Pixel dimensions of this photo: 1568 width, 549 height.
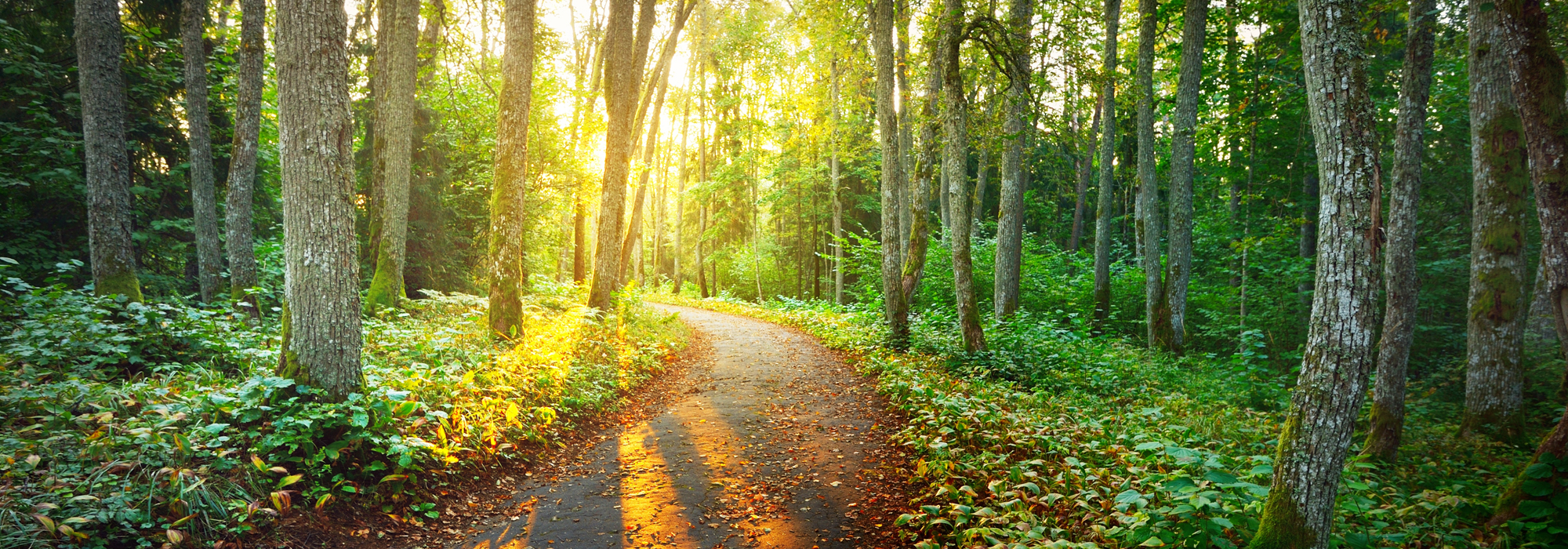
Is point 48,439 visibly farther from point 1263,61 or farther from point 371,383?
point 1263,61

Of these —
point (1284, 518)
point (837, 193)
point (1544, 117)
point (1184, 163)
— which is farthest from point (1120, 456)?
point (837, 193)

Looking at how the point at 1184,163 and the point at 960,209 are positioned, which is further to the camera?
the point at 1184,163

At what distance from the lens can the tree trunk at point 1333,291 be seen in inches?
124

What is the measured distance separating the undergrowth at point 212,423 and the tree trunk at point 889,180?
6.01m

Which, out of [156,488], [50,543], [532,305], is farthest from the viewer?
[532,305]

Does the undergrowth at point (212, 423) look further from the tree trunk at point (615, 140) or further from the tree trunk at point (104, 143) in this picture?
the tree trunk at point (615, 140)

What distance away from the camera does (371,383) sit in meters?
5.52

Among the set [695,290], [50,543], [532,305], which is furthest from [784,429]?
[695,290]

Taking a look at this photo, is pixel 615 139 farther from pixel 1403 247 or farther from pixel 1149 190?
pixel 1403 247

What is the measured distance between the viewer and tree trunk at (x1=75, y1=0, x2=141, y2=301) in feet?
26.1

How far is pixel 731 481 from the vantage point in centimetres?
578

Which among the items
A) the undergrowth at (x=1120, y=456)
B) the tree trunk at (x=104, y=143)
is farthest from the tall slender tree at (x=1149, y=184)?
the tree trunk at (x=104, y=143)

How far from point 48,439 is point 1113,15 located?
1823cm

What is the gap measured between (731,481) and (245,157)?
30.4ft
